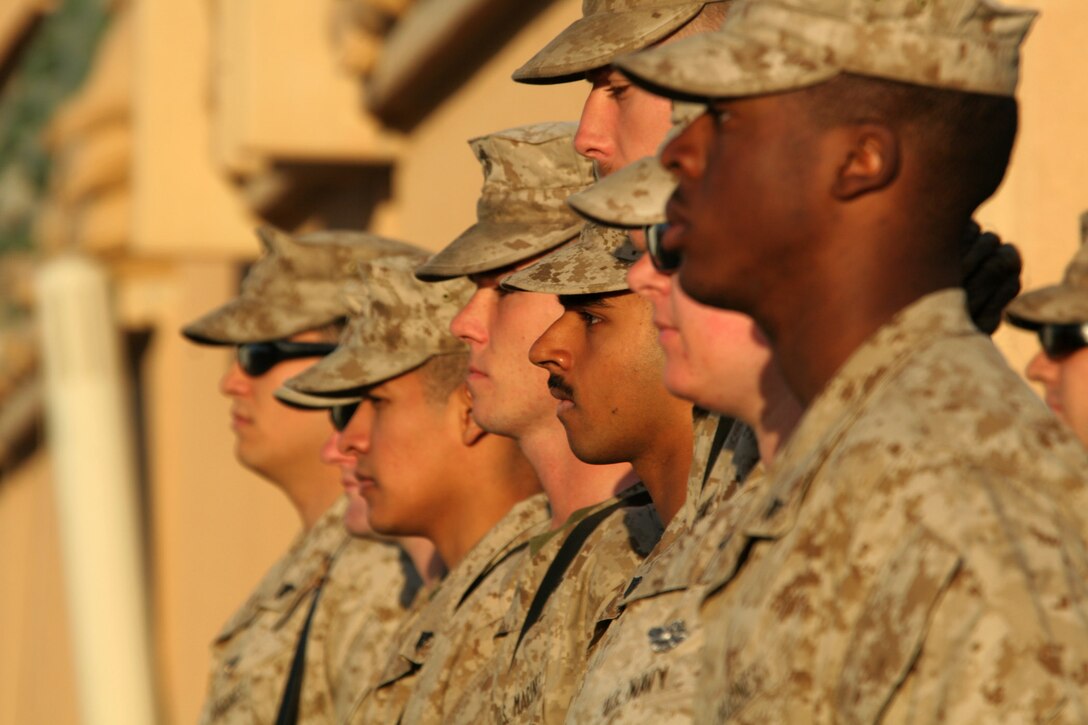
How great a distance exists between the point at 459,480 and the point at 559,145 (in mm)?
935

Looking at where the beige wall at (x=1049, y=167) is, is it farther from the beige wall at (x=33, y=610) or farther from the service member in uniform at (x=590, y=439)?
the beige wall at (x=33, y=610)

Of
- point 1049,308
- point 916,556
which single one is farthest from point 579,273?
point 916,556

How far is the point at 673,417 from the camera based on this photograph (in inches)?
166

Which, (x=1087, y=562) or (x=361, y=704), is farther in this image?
(x=361, y=704)

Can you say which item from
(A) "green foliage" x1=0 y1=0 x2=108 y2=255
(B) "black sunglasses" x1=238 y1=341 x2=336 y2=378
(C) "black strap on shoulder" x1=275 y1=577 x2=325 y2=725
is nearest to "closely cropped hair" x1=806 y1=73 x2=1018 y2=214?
(C) "black strap on shoulder" x1=275 y1=577 x2=325 y2=725

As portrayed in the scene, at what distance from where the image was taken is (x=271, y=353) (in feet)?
24.4

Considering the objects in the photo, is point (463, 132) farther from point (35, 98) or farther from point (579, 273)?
point (35, 98)

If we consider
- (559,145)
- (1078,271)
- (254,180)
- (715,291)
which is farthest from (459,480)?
(254,180)

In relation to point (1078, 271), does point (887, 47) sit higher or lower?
higher

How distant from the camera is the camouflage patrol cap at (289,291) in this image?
742 cm

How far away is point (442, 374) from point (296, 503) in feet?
5.53

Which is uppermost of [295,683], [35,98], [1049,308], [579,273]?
[35,98]

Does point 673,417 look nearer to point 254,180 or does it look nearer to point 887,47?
point 887,47

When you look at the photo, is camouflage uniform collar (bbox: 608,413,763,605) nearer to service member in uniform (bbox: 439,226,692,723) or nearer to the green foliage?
service member in uniform (bbox: 439,226,692,723)
